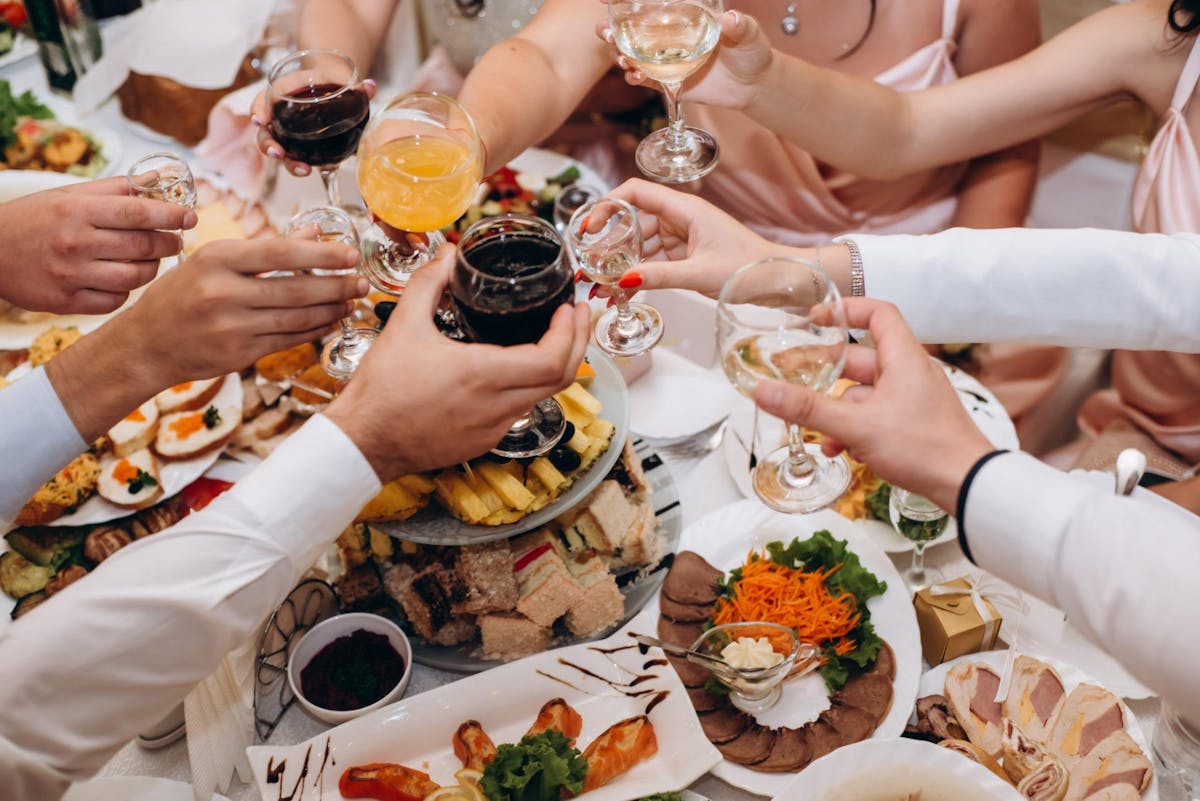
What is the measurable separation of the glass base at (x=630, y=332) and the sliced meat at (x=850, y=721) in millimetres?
625

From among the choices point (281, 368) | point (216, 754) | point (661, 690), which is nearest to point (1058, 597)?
point (661, 690)

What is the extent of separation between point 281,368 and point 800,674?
1.15 meters

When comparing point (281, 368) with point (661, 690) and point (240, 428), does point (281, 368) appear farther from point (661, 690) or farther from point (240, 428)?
point (661, 690)

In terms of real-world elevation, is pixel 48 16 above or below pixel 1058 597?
Answer: below

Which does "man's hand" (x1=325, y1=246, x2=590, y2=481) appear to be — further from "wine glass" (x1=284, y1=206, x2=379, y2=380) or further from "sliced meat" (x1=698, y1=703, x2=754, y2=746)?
"sliced meat" (x1=698, y1=703, x2=754, y2=746)

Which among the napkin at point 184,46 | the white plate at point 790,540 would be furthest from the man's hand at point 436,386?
the napkin at point 184,46

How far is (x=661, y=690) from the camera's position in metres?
1.56

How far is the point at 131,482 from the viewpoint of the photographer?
1.88 metres

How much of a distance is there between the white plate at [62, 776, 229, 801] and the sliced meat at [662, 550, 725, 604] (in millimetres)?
727

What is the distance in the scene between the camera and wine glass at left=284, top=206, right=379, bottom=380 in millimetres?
1783

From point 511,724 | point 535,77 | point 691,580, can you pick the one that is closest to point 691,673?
point 691,580

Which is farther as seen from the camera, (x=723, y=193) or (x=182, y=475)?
(x=723, y=193)

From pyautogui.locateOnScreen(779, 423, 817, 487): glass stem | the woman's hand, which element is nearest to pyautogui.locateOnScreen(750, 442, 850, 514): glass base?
pyautogui.locateOnScreen(779, 423, 817, 487): glass stem

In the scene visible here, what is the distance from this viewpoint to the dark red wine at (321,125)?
178 centimetres
